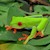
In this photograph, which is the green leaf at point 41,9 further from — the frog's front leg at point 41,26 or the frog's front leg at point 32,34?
the frog's front leg at point 32,34

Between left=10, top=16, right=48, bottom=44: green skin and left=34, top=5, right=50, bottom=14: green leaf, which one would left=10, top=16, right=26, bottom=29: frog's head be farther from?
left=34, top=5, right=50, bottom=14: green leaf

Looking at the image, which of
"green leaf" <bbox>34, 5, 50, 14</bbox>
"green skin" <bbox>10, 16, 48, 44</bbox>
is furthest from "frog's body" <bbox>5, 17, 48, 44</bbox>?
"green leaf" <bbox>34, 5, 50, 14</bbox>

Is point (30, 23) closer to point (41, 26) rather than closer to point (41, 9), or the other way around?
point (41, 26)

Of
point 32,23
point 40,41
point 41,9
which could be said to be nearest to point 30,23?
point 32,23

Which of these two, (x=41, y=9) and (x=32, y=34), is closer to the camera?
(x=32, y=34)

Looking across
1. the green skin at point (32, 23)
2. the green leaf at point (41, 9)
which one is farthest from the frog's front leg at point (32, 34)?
the green leaf at point (41, 9)

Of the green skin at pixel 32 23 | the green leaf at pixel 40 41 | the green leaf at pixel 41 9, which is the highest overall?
the green skin at pixel 32 23

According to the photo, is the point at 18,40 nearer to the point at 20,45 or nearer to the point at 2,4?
the point at 20,45
